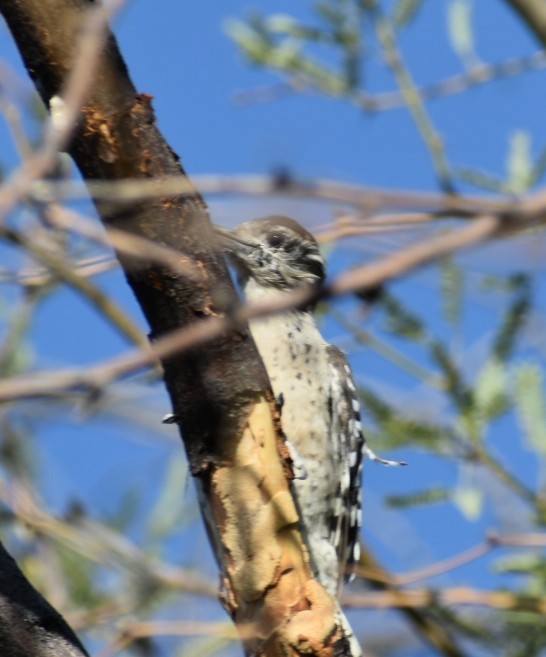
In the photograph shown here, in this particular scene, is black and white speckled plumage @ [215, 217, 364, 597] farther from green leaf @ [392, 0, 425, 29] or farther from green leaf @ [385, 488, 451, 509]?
green leaf @ [392, 0, 425, 29]

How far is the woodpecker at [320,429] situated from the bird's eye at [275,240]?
241 mm

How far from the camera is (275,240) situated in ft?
16.9

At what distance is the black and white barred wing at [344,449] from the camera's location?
4.64 meters

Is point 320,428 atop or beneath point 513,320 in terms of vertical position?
beneath

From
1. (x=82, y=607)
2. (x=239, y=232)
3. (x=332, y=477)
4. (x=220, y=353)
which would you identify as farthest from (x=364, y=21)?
(x=82, y=607)

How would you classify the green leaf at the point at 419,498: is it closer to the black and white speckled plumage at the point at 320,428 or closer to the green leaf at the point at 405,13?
the black and white speckled plumage at the point at 320,428

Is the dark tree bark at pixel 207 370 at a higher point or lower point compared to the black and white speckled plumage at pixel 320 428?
lower

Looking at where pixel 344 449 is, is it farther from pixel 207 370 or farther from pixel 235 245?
pixel 207 370

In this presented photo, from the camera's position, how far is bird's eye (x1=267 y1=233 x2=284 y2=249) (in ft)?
16.9

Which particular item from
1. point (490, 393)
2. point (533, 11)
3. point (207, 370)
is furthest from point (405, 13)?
point (533, 11)

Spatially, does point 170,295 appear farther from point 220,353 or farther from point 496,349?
point 496,349

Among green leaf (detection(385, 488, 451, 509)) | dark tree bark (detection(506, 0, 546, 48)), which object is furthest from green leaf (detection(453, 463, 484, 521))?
dark tree bark (detection(506, 0, 546, 48))

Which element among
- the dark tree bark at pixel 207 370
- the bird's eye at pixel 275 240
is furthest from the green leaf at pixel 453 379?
the dark tree bark at pixel 207 370

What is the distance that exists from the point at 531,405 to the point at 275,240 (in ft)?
4.16
